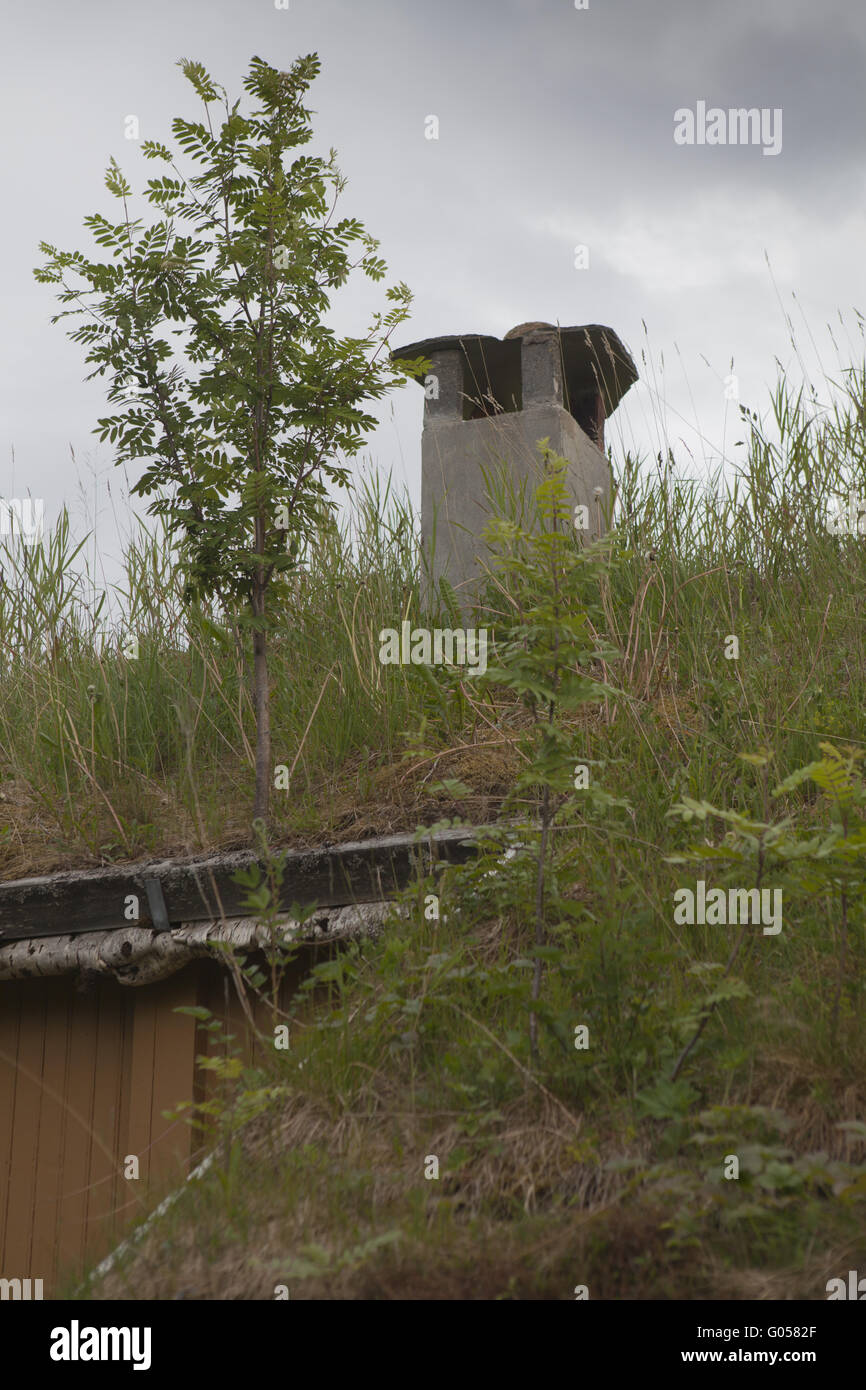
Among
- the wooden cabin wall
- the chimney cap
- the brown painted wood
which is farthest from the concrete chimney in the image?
the wooden cabin wall

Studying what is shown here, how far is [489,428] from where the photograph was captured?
578 centimetres

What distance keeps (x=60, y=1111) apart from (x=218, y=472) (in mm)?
2573

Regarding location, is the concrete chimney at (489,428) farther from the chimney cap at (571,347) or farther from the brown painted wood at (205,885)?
the brown painted wood at (205,885)

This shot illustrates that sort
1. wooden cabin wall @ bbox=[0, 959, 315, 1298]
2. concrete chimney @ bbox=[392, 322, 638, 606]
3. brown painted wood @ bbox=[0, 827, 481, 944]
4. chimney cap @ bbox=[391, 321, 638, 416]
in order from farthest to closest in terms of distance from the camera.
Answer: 1. chimney cap @ bbox=[391, 321, 638, 416]
2. concrete chimney @ bbox=[392, 322, 638, 606]
3. wooden cabin wall @ bbox=[0, 959, 315, 1298]
4. brown painted wood @ bbox=[0, 827, 481, 944]

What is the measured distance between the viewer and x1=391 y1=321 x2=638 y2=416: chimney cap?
587 cm

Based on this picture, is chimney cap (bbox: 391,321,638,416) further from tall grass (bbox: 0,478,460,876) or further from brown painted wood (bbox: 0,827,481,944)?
brown painted wood (bbox: 0,827,481,944)

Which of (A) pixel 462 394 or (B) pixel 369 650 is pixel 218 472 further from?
(A) pixel 462 394

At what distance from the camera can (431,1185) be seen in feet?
8.34

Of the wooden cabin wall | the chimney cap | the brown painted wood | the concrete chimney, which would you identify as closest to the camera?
the brown painted wood

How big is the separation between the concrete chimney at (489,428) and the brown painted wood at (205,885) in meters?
1.92

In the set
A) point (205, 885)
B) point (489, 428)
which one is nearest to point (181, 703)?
point (205, 885)

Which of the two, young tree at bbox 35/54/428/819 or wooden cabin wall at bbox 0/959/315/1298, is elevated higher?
young tree at bbox 35/54/428/819

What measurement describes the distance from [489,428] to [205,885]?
3.07 meters

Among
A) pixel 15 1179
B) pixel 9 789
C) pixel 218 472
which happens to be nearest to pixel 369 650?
pixel 218 472
